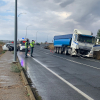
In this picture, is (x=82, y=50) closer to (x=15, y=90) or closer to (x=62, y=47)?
(x=62, y=47)

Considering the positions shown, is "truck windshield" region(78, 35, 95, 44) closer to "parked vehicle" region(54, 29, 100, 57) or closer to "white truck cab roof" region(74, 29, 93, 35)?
"parked vehicle" region(54, 29, 100, 57)

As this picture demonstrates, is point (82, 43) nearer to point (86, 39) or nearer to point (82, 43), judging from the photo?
point (82, 43)

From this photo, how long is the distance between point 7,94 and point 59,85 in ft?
7.61

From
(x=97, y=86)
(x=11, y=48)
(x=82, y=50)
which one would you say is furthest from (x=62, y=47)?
(x=97, y=86)

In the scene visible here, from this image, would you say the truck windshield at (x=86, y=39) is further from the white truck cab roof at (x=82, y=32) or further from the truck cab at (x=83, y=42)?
the white truck cab roof at (x=82, y=32)

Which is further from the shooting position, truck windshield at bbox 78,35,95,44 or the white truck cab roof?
the white truck cab roof

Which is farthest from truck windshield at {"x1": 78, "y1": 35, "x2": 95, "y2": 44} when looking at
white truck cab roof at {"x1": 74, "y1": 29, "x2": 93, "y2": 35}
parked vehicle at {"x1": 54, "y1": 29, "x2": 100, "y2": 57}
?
white truck cab roof at {"x1": 74, "y1": 29, "x2": 93, "y2": 35}

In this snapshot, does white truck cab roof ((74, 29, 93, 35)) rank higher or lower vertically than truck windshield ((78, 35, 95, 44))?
Result: higher

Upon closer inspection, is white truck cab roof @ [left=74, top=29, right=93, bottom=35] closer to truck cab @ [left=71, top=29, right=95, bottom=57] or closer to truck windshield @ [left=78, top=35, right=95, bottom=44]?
truck cab @ [left=71, top=29, right=95, bottom=57]

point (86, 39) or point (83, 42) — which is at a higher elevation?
point (86, 39)

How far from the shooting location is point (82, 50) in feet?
76.4

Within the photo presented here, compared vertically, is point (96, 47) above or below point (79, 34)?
below

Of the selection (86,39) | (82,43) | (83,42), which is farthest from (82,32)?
(82,43)

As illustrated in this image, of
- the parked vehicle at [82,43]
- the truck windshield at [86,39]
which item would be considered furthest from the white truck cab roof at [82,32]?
the truck windshield at [86,39]
